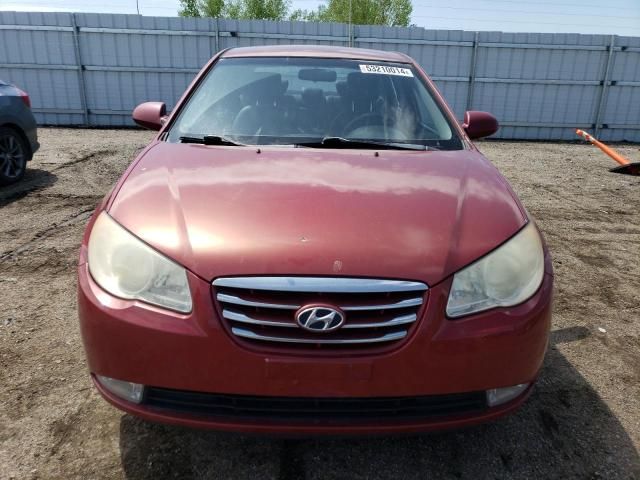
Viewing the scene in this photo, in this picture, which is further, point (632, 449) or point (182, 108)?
point (182, 108)

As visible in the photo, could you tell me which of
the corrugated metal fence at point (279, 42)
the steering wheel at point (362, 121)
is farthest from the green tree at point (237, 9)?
the steering wheel at point (362, 121)

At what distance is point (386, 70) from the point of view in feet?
10.3

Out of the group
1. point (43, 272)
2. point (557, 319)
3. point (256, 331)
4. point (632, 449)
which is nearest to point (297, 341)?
point (256, 331)

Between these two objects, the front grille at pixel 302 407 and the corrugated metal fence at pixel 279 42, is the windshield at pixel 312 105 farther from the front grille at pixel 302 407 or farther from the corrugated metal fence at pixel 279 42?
the corrugated metal fence at pixel 279 42

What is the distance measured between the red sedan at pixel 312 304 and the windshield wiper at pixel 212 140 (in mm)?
539

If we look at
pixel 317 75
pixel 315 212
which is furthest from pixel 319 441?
pixel 317 75

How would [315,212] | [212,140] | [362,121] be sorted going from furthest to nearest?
[362,121]
[212,140]
[315,212]

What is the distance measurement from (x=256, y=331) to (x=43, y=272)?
2.79 m

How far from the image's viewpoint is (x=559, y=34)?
516 inches

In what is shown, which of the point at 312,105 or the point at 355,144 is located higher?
the point at 312,105

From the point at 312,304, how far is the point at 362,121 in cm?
151

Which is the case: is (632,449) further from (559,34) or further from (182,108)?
(559,34)

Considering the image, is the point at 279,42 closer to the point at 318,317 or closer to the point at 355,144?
the point at 355,144

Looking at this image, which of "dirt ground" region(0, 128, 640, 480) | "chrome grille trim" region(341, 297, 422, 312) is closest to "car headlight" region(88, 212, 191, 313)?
"chrome grille trim" region(341, 297, 422, 312)
